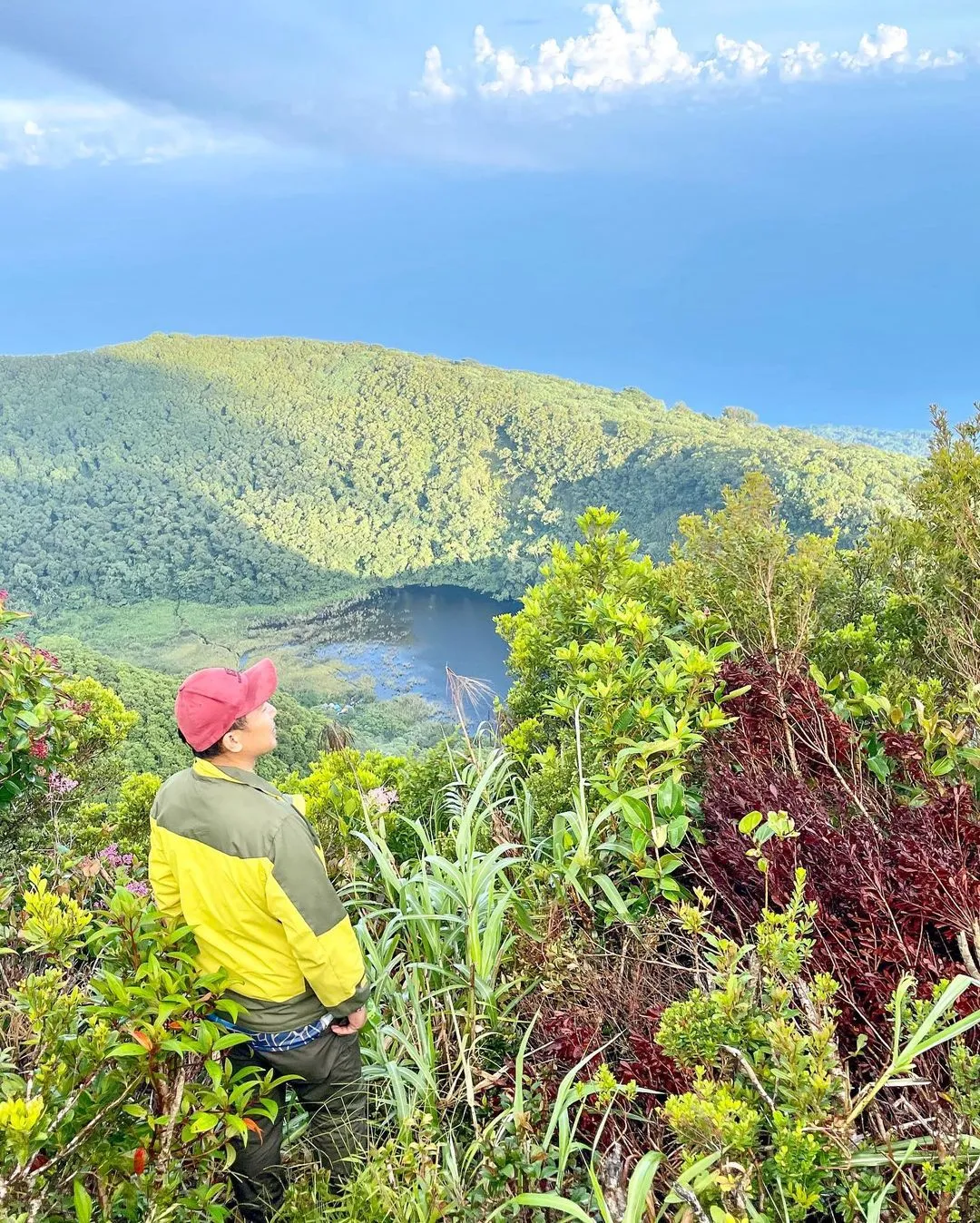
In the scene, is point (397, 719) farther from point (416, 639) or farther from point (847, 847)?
point (847, 847)

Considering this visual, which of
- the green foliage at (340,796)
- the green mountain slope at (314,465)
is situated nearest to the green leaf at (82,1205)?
the green foliage at (340,796)

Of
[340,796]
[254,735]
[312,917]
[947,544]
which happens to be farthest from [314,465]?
[312,917]

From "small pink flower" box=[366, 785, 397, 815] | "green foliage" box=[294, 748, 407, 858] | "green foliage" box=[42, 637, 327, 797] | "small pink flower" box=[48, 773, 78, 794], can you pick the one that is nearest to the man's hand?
"green foliage" box=[294, 748, 407, 858]

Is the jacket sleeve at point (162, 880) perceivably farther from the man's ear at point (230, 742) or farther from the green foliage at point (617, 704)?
the green foliage at point (617, 704)

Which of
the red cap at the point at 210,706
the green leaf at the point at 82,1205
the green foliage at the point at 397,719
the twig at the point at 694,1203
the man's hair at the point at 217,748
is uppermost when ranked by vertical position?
the red cap at the point at 210,706

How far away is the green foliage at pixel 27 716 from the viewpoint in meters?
2.63

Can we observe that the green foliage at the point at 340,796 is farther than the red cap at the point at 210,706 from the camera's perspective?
Yes

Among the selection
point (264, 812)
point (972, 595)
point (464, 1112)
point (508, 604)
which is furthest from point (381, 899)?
point (508, 604)

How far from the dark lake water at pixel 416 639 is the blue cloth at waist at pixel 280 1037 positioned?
52.3 meters

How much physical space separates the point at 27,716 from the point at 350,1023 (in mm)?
1641

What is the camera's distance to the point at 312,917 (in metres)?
1.60

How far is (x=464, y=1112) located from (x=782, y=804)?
1.04 meters

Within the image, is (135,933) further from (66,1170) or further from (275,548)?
(275,548)

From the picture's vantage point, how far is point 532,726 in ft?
10.4
